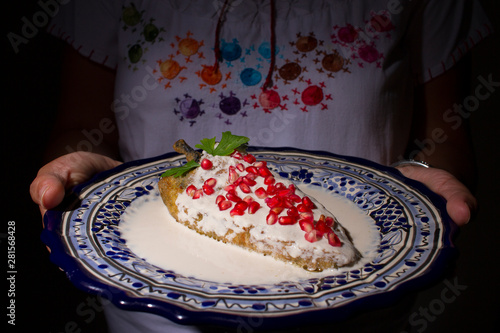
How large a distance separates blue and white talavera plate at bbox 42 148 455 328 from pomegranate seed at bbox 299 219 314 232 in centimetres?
20

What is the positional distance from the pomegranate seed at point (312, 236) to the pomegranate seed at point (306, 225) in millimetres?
16

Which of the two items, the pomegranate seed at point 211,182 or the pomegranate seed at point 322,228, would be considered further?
the pomegranate seed at point 211,182

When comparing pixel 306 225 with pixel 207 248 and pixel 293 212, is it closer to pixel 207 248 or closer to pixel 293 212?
pixel 293 212

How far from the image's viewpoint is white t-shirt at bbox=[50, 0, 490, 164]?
2.24 meters

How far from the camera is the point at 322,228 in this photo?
1.41 m

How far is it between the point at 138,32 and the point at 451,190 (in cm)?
181

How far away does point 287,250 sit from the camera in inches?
54.7

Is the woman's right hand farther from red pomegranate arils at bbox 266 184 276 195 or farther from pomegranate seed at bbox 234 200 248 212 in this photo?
red pomegranate arils at bbox 266 184 276 195

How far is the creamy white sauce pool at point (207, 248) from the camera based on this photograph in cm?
132

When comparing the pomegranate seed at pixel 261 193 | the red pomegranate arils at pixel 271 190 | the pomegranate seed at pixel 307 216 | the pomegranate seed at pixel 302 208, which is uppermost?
the red pomegranate arils at pixel 271 190

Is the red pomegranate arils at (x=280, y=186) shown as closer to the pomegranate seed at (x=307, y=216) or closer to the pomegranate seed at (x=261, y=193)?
the pomegranate seed at (x=261, y=193)

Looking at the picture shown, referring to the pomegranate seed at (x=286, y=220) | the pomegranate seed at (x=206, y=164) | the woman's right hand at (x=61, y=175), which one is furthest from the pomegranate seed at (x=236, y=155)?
the woman's right hand at (x=61, y=175)

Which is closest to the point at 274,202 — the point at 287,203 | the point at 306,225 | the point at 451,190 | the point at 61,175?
the point at 287,203

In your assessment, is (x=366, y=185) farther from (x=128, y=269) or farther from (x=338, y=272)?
(x=128, y=269)
